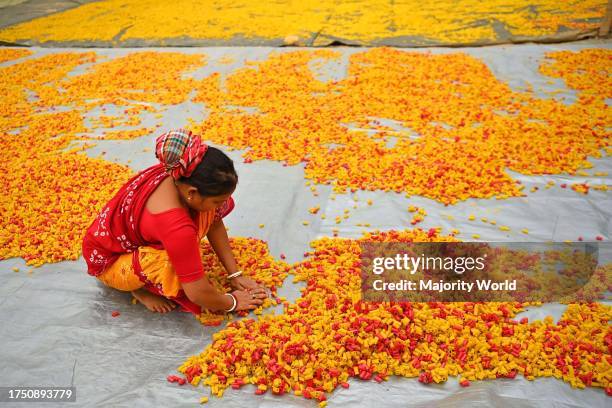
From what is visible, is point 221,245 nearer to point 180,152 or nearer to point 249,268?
point 249,268

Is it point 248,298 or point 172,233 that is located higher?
point 172,233

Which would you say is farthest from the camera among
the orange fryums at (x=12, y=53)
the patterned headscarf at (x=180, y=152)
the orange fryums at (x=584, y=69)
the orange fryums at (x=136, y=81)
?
the orange fryums at (x=12, y=53)

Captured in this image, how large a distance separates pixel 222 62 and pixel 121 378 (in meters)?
5.56

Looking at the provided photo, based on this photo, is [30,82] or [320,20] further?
[320,20]

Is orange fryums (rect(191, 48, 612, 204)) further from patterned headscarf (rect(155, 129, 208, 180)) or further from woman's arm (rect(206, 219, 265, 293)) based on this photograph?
patterned headscarf (rect(155, 129, 208, 180))

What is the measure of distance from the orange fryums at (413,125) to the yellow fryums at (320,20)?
151 cm

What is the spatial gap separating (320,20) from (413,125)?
4904 millimetres

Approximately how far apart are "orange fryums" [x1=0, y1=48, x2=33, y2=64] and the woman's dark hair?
291 inches

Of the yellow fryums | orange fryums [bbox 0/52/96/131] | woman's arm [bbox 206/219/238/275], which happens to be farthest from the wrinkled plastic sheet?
the yellow fryums

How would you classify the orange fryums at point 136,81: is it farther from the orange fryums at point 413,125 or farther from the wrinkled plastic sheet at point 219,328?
the wrinkled plastic sheet at point 219,328

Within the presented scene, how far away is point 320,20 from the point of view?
8305mm

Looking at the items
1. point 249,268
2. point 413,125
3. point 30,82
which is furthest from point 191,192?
point 30,82

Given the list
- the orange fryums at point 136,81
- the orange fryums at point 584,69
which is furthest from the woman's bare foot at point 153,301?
the orange fryums at point 584,69

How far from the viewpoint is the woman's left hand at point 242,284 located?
2.51 m
